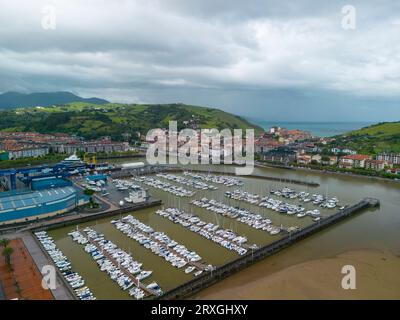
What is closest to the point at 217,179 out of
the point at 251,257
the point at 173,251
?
the point at 173,251

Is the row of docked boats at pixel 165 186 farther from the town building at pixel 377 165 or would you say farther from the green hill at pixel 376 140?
the green hill at pixel 376 140

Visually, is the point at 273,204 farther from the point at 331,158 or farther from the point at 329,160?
the point at 331,158

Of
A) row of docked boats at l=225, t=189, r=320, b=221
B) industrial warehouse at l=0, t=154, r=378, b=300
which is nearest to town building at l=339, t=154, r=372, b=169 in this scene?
industrial warehouse at l=0, t=154, r=378, b=300

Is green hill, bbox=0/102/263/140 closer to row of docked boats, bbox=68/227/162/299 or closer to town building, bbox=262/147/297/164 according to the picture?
town building, bbox=262/147/297/164

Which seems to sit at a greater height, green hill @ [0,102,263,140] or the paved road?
green hill @ [0,102,263,140]

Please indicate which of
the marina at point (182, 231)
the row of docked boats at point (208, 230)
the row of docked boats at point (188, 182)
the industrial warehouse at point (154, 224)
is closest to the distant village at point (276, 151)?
the industrial warehouse at point (154, 224)
